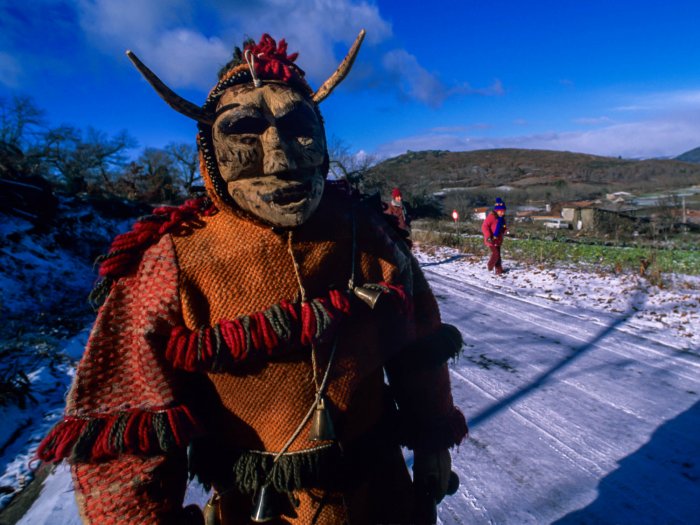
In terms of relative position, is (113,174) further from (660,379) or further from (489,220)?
(660,379)

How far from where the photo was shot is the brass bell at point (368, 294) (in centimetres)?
109

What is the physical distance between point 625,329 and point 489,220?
177 inches

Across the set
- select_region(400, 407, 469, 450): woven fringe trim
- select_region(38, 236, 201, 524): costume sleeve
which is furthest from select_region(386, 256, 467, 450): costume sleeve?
select_region(38, 236, 201, 524): costume sleeve

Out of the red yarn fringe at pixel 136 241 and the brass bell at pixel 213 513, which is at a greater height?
the red yarn fringe at pixel 136 241

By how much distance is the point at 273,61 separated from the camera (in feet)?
3.74

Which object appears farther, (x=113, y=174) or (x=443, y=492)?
(x=113, y=174)

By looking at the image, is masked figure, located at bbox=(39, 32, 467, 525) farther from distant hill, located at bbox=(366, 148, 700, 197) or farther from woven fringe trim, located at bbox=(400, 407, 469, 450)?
distant hill, located at bbox=(366, 148, 700, 197)

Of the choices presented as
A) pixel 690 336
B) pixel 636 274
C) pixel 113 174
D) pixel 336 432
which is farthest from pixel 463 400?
pixel 113 174

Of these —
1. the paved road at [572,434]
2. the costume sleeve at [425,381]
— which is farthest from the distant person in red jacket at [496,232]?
the costume sleeve at [425,381]

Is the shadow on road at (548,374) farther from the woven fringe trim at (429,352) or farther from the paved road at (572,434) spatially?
the woven fringe trim at (429,352)

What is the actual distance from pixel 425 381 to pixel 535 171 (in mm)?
80535

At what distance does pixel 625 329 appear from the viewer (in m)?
5.45

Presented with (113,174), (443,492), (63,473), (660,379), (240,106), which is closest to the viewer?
(240,106)

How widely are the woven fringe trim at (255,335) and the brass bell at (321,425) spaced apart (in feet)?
0.58
